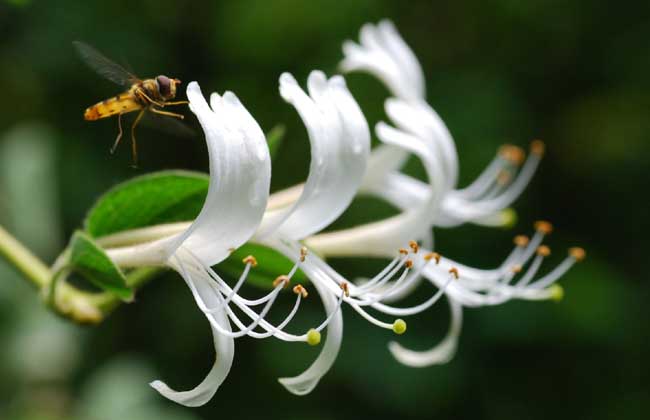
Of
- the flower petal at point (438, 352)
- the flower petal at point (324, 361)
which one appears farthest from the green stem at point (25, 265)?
the flower petal at point (438, 352)

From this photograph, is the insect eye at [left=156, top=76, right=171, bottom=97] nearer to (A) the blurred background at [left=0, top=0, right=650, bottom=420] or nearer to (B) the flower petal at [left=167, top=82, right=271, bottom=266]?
(B) the flower petal at [left=167, top=82, right=271, bottom=266]

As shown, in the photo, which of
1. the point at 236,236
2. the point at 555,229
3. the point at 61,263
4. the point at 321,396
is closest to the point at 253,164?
the point at 236,236

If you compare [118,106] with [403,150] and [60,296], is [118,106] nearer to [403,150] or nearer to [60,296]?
[60,296]

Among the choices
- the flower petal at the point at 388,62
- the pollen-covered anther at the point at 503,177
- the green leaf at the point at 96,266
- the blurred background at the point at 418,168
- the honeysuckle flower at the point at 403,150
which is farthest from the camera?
the blurred background at the point at 418,168

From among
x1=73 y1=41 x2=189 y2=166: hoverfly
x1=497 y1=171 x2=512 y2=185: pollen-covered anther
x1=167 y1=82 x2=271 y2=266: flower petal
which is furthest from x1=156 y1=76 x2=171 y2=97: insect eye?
x1=497 y1=171 x2=512 y2=185: pollen-covered anther

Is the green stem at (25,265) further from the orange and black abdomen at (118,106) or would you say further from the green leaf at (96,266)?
the orange and black abdomen at (118,106)

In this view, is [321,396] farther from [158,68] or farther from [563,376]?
[158,68]
